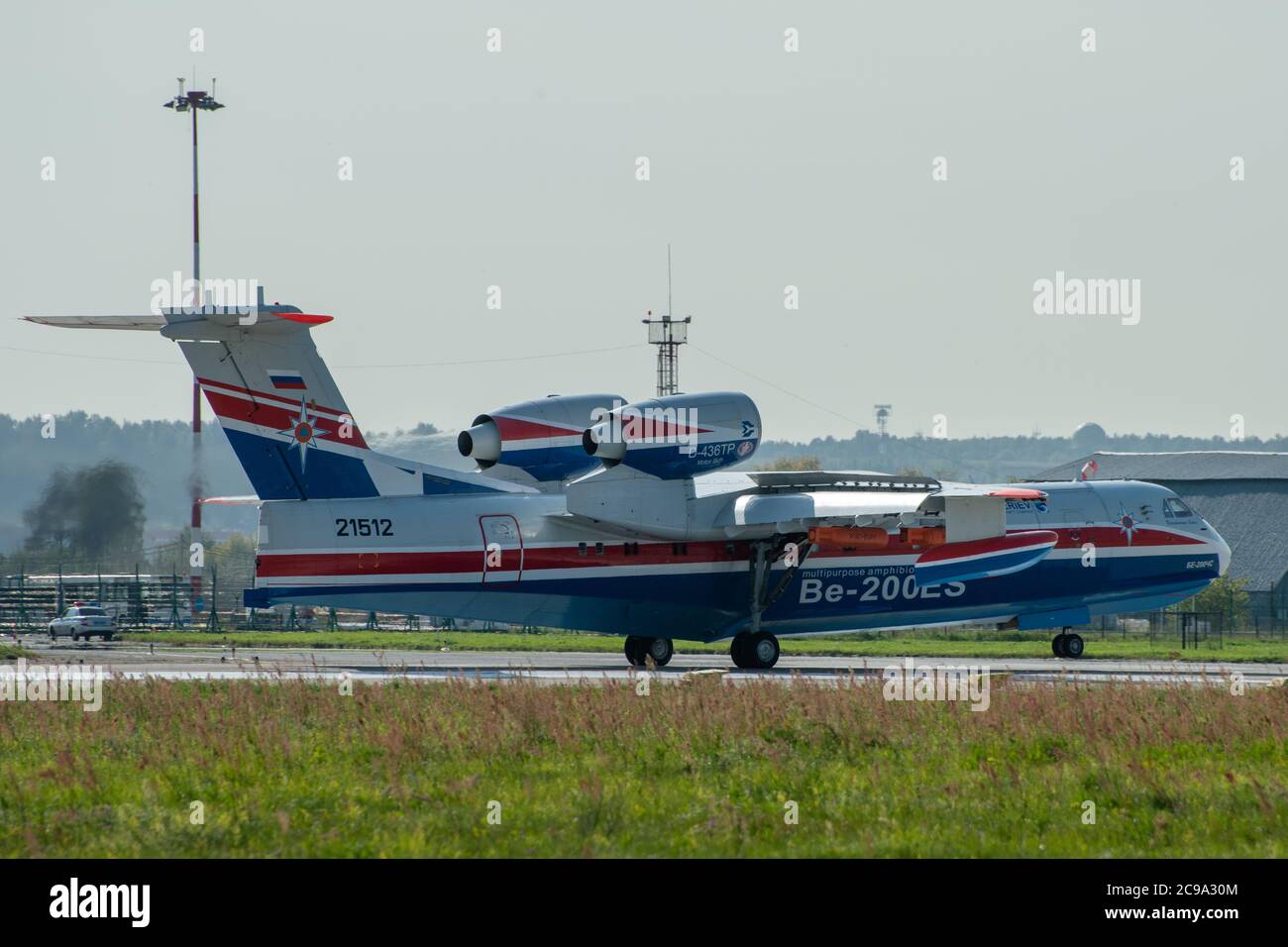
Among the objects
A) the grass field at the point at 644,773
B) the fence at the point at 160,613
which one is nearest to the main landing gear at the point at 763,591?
the grass field at the point at 644,773

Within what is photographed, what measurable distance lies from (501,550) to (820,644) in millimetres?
19406

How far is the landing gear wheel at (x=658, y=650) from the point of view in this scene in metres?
32.5

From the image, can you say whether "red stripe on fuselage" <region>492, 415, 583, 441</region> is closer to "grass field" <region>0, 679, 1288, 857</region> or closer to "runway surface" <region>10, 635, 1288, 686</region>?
"runway surface" <region>10, 635, 1288, 686</region>

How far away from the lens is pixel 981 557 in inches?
1169

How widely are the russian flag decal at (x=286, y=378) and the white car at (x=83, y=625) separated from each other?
26002 mm

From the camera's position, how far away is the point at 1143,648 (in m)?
43.7

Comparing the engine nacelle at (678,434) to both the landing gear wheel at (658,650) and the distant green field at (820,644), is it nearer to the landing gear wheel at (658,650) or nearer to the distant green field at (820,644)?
the landing gear wheel at (658,650)

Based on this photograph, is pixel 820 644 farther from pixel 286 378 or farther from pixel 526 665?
pixel 286 378

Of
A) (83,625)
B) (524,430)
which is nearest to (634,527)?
(524,430)
